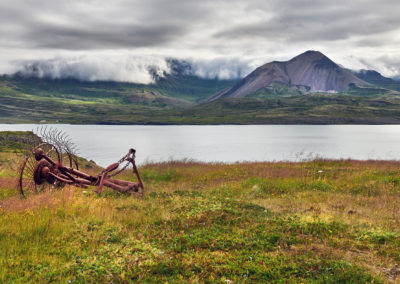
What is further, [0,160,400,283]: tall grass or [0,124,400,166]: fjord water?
[0,124,400,166]: fjord water

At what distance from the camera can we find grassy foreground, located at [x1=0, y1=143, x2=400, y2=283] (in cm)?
827

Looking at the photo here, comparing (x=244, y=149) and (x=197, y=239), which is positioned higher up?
(x=197, y=239)

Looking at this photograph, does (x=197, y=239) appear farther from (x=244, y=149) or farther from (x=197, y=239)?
(x=244, y=149)

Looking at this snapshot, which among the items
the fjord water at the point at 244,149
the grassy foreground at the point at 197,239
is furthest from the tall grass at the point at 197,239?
the fjord water at the point at 244,149

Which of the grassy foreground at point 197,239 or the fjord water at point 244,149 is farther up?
the grassy foreground at point 197,239

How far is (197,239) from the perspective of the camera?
10656 millimetres

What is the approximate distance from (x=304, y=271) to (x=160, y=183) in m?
17.1

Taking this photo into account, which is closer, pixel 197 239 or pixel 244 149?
pixel 197 239

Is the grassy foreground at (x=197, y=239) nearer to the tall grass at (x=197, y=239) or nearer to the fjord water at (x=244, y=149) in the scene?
the tall grass at (x=197, y=239)

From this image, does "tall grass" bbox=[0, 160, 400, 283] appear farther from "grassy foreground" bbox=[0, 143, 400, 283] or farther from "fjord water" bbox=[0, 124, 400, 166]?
"fjord water" bbox=[0, 124, 400, 166]

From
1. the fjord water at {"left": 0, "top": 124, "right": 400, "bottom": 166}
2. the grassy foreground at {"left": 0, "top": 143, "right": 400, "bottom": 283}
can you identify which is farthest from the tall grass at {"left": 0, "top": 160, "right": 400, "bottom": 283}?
the fjord water at {"left": 0, "top": 124, "right": 400, "bottom": 166}

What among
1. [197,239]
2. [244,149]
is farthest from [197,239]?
[244,149]

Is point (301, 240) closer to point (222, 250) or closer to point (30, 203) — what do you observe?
point (222, 250)

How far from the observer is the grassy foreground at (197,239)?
8273 mm
